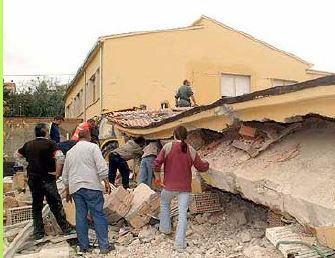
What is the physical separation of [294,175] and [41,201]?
13.3ft

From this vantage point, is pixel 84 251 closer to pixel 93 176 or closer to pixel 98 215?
pixel 98 215

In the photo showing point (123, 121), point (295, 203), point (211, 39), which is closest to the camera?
point (295, 203)

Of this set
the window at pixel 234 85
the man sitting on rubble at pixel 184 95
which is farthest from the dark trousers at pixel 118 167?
the window at pixel 234 85

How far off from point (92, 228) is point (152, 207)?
3.34ft

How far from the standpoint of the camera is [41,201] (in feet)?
25.2

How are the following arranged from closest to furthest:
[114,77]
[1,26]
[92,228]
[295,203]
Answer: [1,26] → [295,203] → [92,228] → [114,77]

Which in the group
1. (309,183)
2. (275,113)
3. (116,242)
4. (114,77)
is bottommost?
(116,242)

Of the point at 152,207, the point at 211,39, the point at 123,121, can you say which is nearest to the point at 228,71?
the point at 211,39

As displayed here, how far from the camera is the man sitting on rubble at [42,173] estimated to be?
7582 millimetres

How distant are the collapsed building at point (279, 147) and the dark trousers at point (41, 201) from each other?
7.70 feet

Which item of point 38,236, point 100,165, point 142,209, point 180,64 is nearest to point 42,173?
point 38,236

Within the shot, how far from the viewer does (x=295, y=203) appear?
5.21 meters

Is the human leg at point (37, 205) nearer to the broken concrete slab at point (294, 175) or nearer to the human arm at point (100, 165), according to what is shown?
the human arm at point (100, 165)

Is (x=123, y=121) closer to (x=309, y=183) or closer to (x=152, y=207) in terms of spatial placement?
(x=152, y=207)
